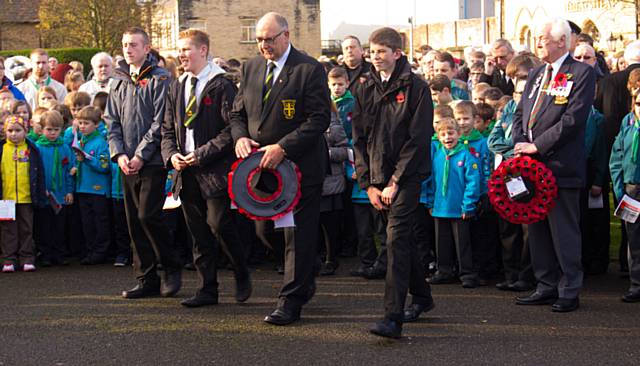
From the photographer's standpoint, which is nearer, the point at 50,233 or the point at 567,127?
the point at 567,127

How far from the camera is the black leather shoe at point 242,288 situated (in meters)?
8.21

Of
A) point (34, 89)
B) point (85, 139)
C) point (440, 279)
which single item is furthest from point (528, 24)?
point (440, 279)

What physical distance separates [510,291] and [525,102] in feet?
5.75

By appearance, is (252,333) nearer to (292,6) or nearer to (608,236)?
(608,236)

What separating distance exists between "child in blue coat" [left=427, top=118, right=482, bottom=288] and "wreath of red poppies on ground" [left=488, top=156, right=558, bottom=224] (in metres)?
0.99

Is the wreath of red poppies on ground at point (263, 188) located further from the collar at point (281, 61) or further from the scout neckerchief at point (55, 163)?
the scout neckerchief at point (55, 163)

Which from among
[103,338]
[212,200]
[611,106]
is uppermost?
[611,106]

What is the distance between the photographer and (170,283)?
8.54 meters

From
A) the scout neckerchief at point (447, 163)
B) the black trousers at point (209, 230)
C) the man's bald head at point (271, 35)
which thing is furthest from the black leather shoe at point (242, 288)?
the scout neckerchief at point (447, 163)

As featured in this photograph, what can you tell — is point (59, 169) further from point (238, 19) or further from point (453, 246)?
point (238, 19)

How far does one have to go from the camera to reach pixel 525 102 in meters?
8.08

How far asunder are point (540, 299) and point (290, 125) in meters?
2.55

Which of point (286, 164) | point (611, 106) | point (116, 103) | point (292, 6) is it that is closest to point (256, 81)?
point (286, 164)

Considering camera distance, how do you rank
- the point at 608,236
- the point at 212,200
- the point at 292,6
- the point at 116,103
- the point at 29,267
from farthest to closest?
the point at 292,6
the point at 29,267
the point at 608,236
the point at 116,103
the point at 212,200
